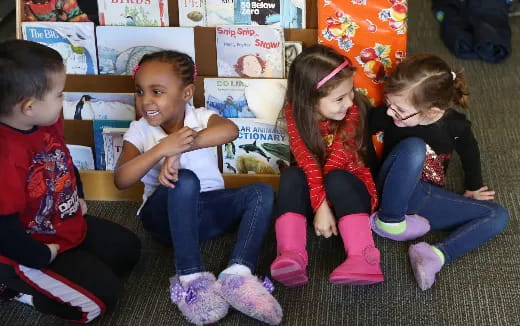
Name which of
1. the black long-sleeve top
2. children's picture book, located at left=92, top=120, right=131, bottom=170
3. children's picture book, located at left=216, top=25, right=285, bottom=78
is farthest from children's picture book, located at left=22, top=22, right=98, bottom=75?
the black long-sleeve top

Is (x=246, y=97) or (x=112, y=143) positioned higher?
(x=246, y=97)

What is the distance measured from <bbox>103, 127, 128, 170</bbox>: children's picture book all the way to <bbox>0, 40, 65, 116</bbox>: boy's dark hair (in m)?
0.56

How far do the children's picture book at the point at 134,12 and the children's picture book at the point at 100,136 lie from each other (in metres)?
0.30

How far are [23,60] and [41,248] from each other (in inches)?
16.3

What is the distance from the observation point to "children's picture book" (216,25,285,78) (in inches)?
69.3

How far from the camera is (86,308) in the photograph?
1482mm

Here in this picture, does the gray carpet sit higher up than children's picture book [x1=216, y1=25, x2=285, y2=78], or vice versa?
children's picture book [x1=216, y1=25, x2=285, y2=78]

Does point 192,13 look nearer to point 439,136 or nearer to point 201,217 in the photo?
point 201,217

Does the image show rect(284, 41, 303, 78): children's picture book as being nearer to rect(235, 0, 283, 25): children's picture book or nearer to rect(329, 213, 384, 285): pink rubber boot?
rect(235, 0, 283, 25): children's picture book

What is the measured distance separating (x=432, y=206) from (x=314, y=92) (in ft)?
1.55

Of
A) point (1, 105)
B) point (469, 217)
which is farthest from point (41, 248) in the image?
point (469, 217)

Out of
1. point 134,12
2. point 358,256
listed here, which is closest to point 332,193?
point 358,256

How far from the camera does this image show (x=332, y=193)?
165cm

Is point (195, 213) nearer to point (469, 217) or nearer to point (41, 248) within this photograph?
point (41, 248)
